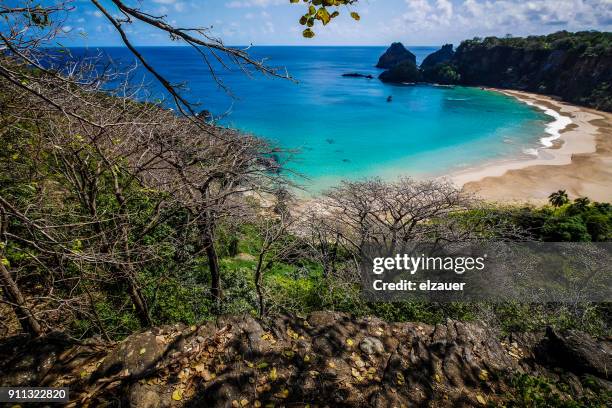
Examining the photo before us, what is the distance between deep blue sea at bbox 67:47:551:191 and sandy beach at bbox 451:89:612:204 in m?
2.26

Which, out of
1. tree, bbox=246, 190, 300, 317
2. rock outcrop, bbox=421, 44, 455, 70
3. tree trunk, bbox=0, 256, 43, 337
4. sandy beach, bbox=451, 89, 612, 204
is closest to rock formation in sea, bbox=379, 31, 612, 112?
rock outcrop, bbox=421, 44, 455, 70

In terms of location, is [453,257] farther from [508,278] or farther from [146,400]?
[146,400]

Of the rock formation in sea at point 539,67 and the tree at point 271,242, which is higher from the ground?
the rock formation in sea at point 539,67

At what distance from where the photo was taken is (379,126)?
4594cm

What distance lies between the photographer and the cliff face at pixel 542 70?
57.8 m

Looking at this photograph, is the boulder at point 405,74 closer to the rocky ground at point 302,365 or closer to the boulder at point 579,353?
the boulder at point 579,353

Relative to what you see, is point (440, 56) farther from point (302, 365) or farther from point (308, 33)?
point (308, 33)

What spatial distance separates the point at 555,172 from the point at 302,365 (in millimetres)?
33355

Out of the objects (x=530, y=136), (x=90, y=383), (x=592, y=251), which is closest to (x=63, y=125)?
(x=90, y=383)

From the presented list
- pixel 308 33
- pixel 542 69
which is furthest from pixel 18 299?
pixel 542 69

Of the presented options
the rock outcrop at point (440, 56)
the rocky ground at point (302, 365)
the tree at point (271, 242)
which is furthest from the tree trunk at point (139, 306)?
the rock outcrop at point (440, 56)

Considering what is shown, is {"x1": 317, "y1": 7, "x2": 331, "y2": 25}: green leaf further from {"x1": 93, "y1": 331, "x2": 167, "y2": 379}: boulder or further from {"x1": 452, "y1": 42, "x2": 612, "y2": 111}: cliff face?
{"x1": 452, "y1": 42, "x2": 612, "y2": 111}: cliff face

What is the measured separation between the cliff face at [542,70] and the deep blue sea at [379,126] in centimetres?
1128

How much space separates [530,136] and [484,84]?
51.7m
